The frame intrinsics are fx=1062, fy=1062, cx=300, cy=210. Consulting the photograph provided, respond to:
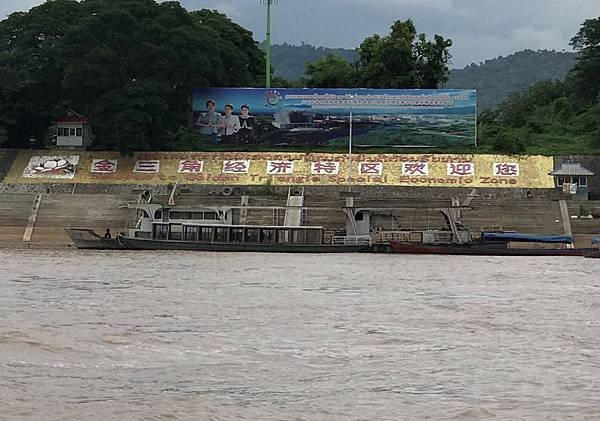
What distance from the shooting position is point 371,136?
51.1 m

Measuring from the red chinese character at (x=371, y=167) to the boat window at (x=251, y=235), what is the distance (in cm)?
1127

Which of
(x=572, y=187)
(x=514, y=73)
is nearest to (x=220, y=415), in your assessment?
(x=572, y=187)

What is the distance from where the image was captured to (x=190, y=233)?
39.1 meters

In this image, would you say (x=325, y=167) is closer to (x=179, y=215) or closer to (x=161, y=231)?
(x=179, y=215)

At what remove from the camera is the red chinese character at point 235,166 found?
4969cm

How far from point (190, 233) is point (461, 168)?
50.5ft

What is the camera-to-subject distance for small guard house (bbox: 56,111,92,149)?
53906 mm

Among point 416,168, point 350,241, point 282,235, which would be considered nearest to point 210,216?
point 282,235

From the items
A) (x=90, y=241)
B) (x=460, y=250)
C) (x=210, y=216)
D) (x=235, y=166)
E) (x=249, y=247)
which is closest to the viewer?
(x=460, y=250)

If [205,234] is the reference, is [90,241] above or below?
below

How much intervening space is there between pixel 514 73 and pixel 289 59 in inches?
1554

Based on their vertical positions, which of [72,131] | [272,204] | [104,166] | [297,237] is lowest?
[297,237]

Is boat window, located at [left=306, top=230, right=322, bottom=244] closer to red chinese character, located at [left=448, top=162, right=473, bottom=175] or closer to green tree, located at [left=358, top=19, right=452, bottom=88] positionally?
red chinese character, located at [left=448, top=162, right=473, bottom=175]

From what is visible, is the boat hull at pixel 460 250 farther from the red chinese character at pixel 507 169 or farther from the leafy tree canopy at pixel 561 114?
the leafy tree canopy at pixel 561 114
